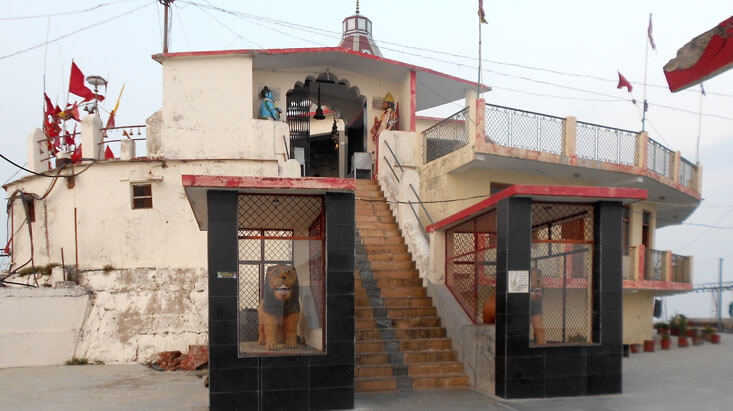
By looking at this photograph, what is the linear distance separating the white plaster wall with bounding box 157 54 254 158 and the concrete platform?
5.23 m

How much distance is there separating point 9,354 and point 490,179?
11808 millimetres

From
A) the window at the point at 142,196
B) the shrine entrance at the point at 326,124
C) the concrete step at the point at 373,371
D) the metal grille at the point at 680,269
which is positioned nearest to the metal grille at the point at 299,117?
the shrine entrance at the point at 326,124

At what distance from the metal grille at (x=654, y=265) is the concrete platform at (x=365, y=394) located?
4359mm

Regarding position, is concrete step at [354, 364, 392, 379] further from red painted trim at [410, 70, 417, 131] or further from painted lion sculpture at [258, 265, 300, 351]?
red painted trim at [410, 70, 417, 131]

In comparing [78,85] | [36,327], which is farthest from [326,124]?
[36,327]

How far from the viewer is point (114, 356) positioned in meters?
12.3

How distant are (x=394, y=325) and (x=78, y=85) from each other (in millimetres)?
10874

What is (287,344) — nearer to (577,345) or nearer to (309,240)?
(309,240)

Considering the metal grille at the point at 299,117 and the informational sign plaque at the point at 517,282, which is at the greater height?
the metal grille at the point at 299,117

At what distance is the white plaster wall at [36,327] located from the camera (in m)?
11.8

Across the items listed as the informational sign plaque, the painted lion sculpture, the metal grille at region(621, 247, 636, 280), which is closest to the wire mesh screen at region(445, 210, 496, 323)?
the informational sign plaque

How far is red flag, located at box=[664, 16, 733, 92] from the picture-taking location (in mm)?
3238

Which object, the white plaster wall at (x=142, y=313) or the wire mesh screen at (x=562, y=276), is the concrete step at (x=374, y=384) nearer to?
the wire mesh screen at (x=562, y=276)

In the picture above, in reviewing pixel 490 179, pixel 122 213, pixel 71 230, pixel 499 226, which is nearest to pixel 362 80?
pixel 490 179
